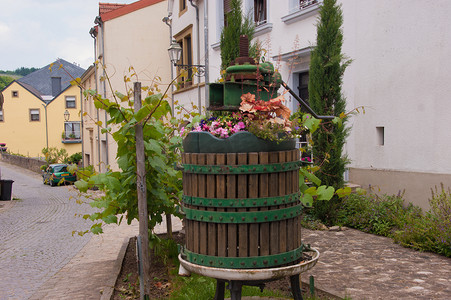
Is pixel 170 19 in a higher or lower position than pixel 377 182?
higher

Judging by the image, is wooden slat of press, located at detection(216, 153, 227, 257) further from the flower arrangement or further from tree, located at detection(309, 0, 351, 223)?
tree, located at detection(309, 0, 351, 223)

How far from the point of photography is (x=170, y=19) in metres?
20.5

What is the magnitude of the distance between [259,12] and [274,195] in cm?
1022

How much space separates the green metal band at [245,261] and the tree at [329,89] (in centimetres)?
515

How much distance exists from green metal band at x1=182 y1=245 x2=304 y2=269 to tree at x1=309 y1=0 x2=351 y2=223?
5147 mm

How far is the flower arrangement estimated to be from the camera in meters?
3.17

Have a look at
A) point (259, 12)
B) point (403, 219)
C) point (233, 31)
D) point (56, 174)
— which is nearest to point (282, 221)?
point (403, 219)

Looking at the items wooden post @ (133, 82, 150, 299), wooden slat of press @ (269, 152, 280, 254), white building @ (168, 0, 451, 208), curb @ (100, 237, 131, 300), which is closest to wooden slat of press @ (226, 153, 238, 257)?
wooden slat of press @ (269, 152, 280, 254)

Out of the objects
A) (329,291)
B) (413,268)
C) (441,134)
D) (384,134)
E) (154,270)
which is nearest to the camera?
(329,291)

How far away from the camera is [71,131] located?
52.2 meters

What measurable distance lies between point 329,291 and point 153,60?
799 inches

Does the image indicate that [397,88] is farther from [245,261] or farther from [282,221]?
[245,261]

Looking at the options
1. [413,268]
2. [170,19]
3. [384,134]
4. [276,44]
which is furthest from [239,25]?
[170,19]

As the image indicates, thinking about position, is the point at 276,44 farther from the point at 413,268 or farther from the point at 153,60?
the point at 153,60
